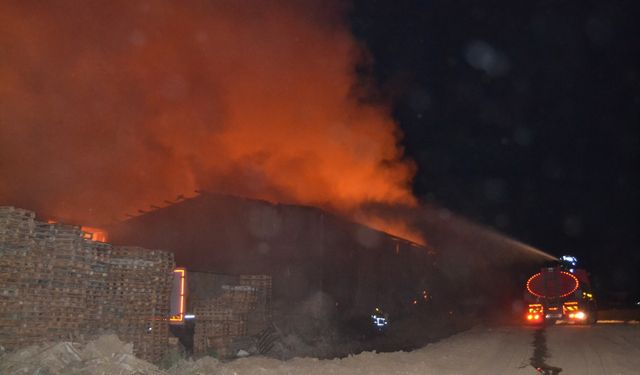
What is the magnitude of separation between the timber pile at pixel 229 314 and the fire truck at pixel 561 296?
10.8 metres

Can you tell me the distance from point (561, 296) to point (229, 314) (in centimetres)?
1267

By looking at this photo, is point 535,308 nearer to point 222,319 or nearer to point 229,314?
point 229,314

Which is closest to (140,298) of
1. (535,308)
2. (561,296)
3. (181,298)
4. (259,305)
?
(181,298)

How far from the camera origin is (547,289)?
19672 millimetres

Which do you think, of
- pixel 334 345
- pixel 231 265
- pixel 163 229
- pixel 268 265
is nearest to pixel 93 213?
pixel 163 229

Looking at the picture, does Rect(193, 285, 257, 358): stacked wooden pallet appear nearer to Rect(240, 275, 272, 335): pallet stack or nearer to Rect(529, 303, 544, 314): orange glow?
Rect(240, 275, 272, 335): pallet stack

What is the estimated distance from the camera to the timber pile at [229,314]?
39.7 ft

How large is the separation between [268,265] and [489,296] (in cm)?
1984

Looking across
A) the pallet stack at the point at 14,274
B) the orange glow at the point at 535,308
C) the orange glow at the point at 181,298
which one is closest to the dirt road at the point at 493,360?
the pallet stack at the point at 14,274

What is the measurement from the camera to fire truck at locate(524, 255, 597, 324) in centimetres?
1878

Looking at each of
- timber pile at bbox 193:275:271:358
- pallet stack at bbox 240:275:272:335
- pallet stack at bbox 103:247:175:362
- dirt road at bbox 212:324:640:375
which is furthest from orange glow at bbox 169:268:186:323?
dirt road at bbox 212:324:640:375

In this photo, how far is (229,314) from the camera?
12.6 meters

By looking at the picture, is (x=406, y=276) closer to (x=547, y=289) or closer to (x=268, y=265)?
(x=547, y=289)

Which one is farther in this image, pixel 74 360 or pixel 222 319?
pixel 222 319
